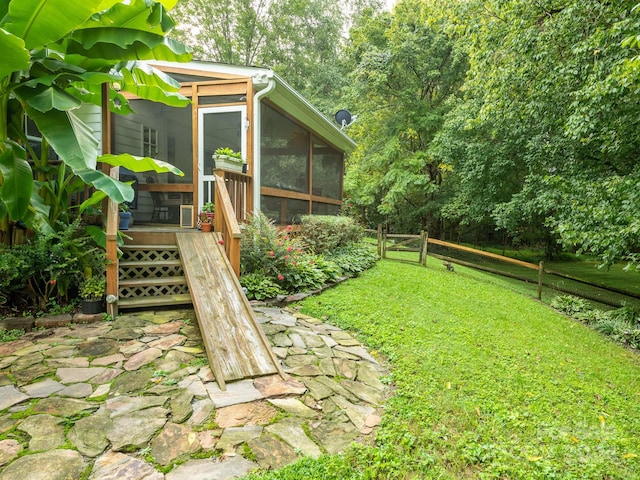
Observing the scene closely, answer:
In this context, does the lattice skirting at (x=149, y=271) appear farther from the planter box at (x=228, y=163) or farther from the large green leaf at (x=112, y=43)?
the large green leaf at (x=112, y=43)

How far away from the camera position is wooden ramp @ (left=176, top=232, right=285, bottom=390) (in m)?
2.90

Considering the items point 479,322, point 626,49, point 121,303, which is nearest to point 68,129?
point 121,303

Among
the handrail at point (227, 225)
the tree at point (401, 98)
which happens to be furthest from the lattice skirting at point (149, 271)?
the tree at point (401, 98)

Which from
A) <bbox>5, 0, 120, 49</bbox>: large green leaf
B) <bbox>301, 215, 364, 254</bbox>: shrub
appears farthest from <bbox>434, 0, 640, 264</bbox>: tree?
<bbox>5, 0, 120, 49</bbox>: large green leaf

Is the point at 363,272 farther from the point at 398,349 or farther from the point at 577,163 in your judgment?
the point at 577,163

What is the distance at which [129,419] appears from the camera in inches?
86.2

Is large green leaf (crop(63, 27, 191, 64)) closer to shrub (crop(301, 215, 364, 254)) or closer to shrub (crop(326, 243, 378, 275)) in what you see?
shrub (crop(301, 215, 364, 254))

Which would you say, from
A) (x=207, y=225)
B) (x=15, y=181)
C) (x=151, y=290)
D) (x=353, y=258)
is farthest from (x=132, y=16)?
(x=353, y=258)

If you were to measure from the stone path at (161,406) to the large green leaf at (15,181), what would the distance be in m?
1.29

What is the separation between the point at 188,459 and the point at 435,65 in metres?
15.0

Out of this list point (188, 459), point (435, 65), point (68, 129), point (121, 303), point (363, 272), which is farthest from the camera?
point (435, 65)

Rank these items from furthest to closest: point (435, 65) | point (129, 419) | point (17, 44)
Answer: point (435, 65), point (17, 44), point (129, 419)

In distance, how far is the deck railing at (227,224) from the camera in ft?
14.0

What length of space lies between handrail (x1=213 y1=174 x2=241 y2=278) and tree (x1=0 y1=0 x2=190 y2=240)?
1.00 metres
